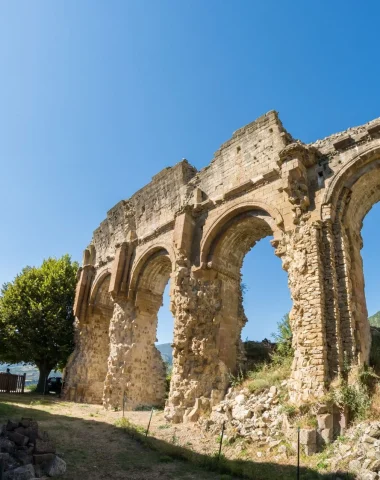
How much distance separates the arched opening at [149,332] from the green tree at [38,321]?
247 inches

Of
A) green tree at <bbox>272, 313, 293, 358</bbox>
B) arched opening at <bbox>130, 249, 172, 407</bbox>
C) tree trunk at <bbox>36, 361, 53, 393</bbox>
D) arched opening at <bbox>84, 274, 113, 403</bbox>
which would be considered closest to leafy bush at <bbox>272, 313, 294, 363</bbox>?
green tree at <bbox>272, 313, 293, 358</bbox>

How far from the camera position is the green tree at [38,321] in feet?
60.3

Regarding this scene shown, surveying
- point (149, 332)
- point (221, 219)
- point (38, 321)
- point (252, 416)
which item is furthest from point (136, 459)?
point (38, 321)

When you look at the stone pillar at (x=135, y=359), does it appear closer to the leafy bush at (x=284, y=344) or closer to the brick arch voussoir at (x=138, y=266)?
the brick arch voussoir at (x=138, y=266)

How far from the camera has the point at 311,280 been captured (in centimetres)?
810

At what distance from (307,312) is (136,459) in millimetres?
4352

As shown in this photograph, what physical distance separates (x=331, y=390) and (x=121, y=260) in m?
9.79

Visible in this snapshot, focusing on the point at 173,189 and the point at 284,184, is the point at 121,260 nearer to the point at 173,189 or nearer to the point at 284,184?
the point at 173,189

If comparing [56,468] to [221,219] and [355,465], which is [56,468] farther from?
[221,219]

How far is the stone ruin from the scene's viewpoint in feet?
26.1

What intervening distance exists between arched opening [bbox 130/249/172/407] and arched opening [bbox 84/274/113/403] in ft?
10.7

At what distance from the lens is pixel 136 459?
267 inches

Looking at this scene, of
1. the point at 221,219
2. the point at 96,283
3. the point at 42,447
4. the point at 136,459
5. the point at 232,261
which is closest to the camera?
the point at 42,447

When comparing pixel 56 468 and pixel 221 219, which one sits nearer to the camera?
pixel 56 468
